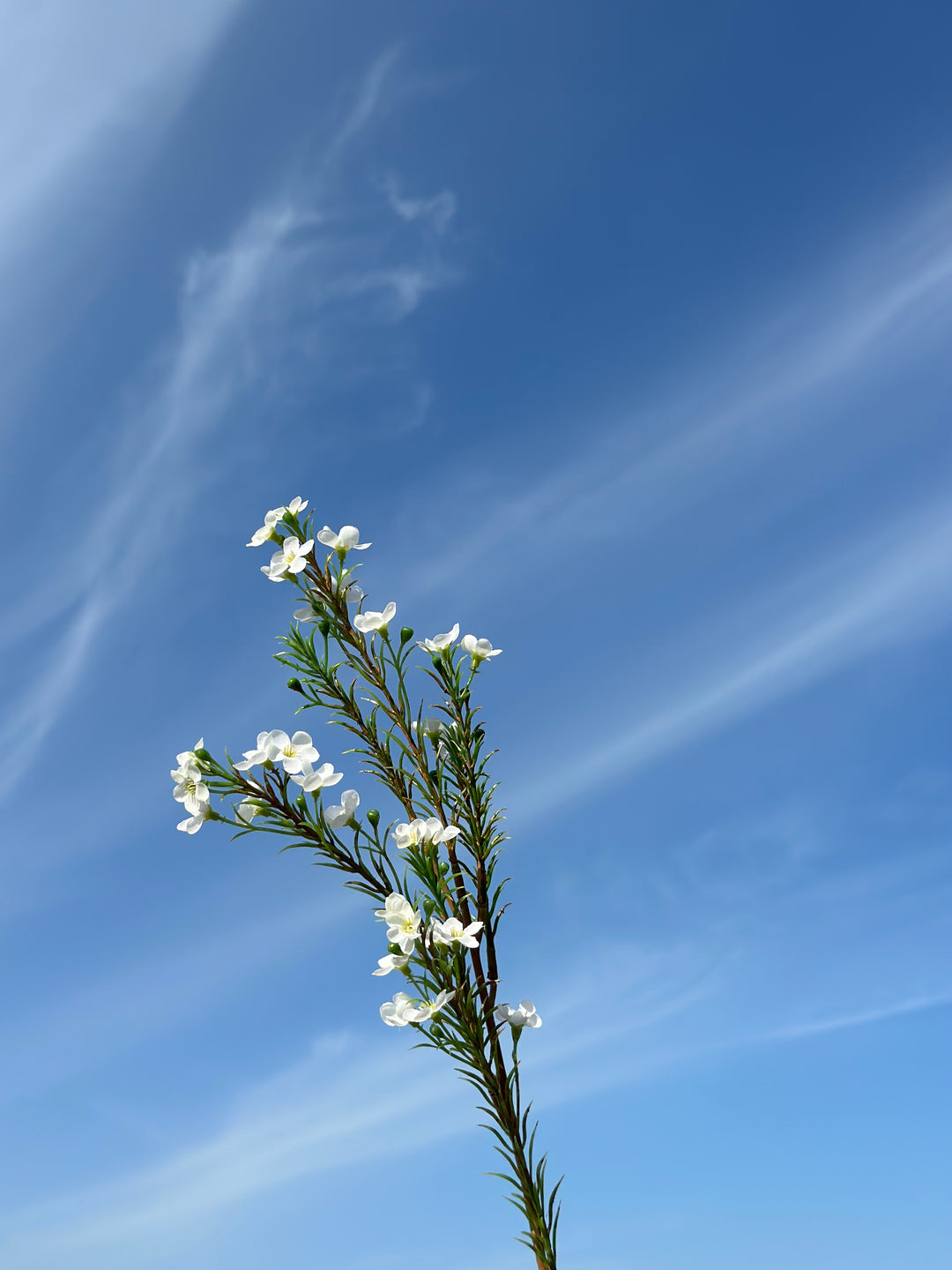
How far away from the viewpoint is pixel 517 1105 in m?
3.82

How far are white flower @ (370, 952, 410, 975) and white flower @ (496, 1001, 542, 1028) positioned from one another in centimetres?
53

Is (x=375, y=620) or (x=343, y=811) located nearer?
(x=343, y=811)

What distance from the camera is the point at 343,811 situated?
4055 millimetres

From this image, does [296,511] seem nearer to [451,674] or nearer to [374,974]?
[451,674]

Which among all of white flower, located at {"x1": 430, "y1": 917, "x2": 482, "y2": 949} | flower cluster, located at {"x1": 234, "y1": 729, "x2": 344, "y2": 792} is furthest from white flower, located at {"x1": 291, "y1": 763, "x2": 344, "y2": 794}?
white flower, located at {"x1": 430, "y1": 917, "x2": 482, "y2": 949}

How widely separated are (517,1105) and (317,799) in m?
1.67

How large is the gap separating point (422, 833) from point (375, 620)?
3.91ft

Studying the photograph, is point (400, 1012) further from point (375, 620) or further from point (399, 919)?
point (375, 620)

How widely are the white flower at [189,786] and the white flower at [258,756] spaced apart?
0.64ft

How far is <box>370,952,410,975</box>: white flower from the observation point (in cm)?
377

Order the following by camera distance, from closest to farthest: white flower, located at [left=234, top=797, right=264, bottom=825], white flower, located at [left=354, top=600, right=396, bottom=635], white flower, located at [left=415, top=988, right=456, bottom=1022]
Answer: white flower, located at [left=415, top=988, right=456, bottom=1022], white flower, located at [left=234, top=797, right=264, bottom=825], white flower, located at [left=354, top=600, right=396, bottom=635]

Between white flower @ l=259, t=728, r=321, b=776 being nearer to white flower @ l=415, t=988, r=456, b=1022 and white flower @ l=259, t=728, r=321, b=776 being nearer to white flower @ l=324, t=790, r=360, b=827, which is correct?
white flower @ l=324, t=790, r=360, b=827

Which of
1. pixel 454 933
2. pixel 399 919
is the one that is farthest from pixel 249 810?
pixel 454 933

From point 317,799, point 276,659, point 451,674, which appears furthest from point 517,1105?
point 276,659
